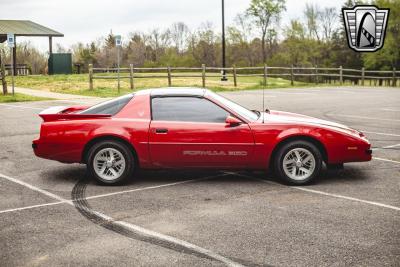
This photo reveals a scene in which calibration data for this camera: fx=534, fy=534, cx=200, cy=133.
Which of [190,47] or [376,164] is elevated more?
[190,47]

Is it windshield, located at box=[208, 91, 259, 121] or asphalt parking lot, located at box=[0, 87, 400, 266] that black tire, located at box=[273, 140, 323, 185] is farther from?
windshield, located at box=[208, 91, 259, 121]

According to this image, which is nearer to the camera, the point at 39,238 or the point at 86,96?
the point at 39,238

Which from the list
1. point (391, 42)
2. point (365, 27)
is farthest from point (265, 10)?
point (365, 27)

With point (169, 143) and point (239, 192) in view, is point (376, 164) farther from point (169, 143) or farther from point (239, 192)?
point (169, 143)

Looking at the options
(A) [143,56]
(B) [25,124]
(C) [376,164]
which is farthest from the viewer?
(A) [143,56]

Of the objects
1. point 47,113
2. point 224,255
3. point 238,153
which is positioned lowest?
point 224,255

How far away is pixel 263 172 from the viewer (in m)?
8.02

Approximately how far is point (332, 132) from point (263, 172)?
1.33 m

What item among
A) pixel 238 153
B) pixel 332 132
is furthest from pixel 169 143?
pixel 332 132

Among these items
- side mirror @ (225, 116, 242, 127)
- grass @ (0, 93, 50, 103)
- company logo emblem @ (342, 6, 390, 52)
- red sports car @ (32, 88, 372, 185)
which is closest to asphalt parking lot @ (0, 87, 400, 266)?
red sports car @ (32, 88, 372, 185)

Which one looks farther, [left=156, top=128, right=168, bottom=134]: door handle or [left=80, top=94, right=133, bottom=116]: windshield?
[left=80, top=94, right=133, bottom=116]: windshield

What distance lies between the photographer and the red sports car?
7.09 metres

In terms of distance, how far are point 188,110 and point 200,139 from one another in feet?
1.51

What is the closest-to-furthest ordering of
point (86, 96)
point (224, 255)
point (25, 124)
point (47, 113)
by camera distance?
point (224, 255), point (47, 113), point (25, 124), point (86, 96)
